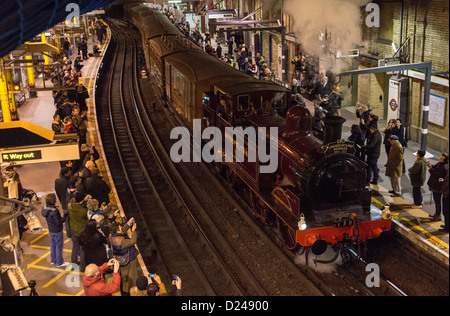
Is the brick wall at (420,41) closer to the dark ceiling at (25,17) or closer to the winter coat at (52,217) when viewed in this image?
the winter coat at (52,217)

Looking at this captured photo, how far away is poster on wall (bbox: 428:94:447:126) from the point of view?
14.6 meters

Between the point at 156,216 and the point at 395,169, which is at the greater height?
the point at 395,169

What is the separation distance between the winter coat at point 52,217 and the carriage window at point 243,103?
14.0 ft

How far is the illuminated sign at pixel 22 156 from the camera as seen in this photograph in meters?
8.12

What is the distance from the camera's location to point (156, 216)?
12273mm

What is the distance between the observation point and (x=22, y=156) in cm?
818

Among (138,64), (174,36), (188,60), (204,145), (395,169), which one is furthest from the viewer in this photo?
(138,64)

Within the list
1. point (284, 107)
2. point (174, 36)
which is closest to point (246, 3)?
point (174, 36)

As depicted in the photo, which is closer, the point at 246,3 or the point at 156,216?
the point at 156,216

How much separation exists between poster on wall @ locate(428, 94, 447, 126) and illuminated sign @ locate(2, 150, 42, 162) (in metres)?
10.7

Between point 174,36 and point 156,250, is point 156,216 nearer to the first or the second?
point 156,250

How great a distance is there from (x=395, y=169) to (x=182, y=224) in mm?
4639

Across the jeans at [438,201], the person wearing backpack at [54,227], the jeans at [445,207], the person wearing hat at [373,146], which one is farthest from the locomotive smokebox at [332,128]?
the person wearing backpack at [54,227]

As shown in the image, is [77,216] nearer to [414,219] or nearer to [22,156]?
[22,156]
